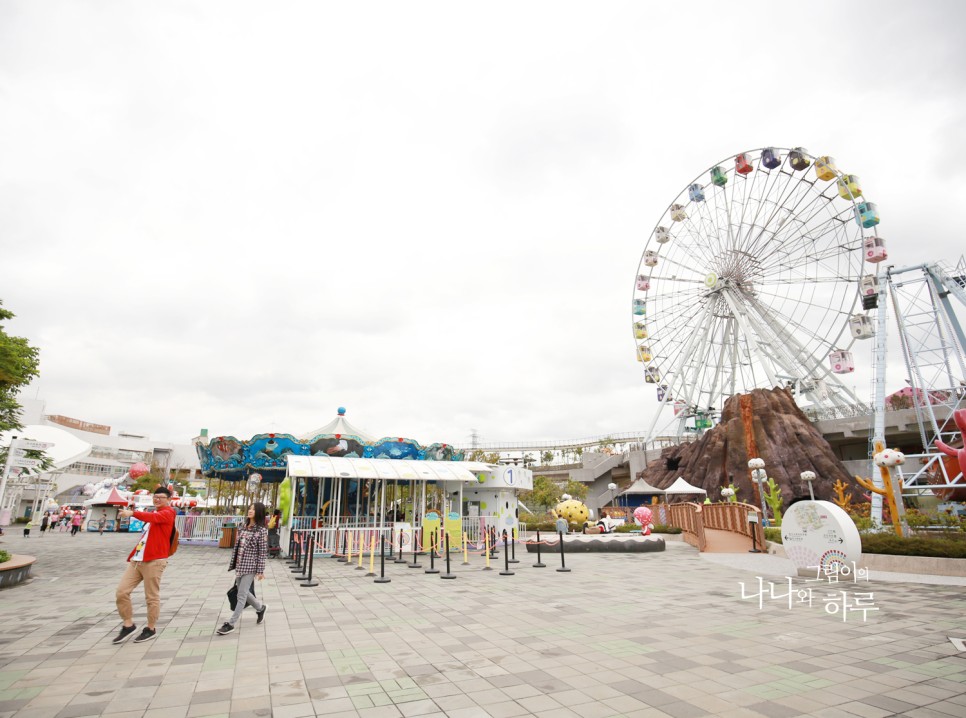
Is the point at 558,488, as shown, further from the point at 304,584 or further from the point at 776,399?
the point at 304,584

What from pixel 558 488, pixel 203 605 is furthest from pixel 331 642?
pixel 558 488

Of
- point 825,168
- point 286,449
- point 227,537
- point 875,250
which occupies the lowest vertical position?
point 227,537

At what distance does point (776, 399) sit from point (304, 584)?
3629cm

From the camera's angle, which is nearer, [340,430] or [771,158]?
[340,430]

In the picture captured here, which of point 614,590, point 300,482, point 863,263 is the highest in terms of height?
point 863,263

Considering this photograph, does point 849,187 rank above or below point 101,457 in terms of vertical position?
above

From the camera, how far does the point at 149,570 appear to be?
6.33 metres

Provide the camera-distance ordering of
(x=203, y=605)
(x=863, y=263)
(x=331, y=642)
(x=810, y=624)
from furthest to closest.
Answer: (x=863, y=263) < (x=203, y=605) < (x=810, y=624) < (x=331, y=642)

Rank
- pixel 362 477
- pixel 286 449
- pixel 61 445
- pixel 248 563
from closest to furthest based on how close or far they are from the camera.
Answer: pixel 248 563 → pixel 362 477 → pixel 286 449 → pixel 61 445

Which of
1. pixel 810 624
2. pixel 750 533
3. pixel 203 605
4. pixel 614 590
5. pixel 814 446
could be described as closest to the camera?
pixel 810 624

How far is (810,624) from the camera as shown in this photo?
7430 millimetres

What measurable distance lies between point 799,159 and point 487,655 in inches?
1383

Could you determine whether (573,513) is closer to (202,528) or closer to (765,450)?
(202,528)

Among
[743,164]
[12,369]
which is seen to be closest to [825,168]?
[743,164]
